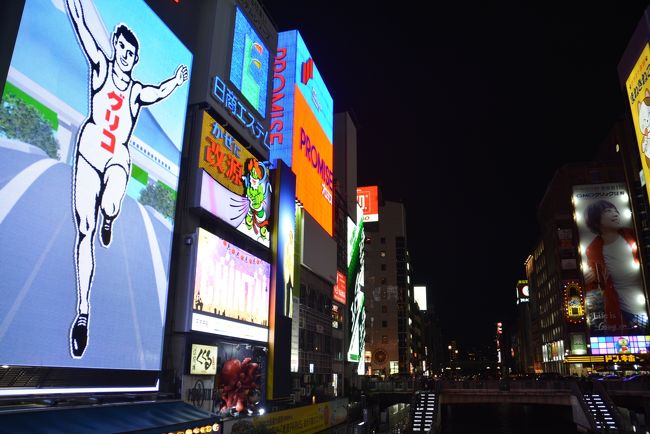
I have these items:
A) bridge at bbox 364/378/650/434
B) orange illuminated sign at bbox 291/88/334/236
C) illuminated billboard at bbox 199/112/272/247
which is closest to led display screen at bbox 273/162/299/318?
illuminated billboard at bbox 199/112/272/247

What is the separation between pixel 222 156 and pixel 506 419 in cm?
5222

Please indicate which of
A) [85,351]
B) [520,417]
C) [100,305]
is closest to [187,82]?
[100,305]

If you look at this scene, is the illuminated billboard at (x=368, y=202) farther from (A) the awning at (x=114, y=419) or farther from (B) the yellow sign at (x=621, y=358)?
(A) the awning at (x=114, y=419)

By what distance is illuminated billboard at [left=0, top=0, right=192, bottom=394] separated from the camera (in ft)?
48.9

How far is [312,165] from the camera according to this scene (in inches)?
2009

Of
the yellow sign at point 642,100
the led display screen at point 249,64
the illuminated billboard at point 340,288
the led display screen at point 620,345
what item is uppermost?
the led display screen at point 249,64

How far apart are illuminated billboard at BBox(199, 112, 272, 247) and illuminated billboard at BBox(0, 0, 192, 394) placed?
2854 mm

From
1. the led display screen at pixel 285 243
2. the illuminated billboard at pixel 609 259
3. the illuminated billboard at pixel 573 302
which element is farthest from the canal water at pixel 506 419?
the illuminated billboard at pixel 609 259

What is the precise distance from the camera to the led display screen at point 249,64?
1203 inches

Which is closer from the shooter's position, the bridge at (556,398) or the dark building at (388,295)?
the bridge at (556,398)

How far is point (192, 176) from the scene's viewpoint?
25.1m

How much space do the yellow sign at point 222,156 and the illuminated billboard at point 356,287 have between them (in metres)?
41.1

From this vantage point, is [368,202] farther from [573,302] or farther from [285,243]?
[285,243]

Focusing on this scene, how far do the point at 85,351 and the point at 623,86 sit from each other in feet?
99.0
